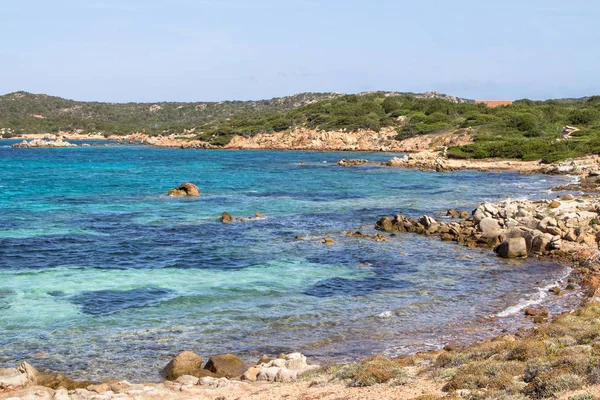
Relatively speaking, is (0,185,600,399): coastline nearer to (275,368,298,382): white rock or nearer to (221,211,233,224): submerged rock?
(275,368,298,382): white rock

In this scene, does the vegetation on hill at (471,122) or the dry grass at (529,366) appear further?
the vegetation on hill at (471,122)

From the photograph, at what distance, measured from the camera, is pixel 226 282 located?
2489 cm

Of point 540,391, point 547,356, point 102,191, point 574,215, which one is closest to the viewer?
point 540,391

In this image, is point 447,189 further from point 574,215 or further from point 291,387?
point 291,387

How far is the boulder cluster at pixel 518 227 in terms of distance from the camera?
30.1 metres

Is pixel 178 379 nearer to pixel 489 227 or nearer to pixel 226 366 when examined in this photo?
pixel 226 366

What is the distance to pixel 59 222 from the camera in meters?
38.3

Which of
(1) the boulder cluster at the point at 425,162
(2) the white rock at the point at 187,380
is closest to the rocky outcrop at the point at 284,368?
(2) the white rock at the point at 187,380

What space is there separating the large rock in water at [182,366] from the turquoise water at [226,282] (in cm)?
55

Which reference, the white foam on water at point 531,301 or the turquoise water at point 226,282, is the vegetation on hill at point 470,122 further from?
the white foam on water at point 531,301

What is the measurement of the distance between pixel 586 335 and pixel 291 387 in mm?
7126

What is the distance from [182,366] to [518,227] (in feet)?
74.9

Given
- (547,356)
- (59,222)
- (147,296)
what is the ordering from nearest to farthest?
(547,356) < (147,296) < (59,222)

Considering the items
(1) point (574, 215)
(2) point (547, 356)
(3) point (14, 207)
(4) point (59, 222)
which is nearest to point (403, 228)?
(1) point (574, 215)
